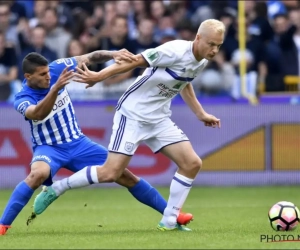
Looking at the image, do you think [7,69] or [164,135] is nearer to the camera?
[164,135]

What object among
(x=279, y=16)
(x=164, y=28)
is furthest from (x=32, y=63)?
(x=279, y=16)

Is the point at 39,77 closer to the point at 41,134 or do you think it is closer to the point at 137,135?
the point at 41,134

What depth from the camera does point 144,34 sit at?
17.2m

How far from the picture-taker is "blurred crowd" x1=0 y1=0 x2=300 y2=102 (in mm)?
16969

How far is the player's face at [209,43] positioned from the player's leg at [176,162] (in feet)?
3.20

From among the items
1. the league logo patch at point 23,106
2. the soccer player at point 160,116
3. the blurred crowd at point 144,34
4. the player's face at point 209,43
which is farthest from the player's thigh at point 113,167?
the blurred crowd at point 144,34

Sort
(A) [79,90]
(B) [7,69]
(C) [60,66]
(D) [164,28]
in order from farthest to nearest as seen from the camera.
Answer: (D) [164,28] → (B) [7,69] → (A) [79,90] → (C) [60,66]

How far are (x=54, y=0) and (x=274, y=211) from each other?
9.96 m

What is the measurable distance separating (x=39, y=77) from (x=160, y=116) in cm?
141

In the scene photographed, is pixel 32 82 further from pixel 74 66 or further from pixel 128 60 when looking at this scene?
pixel 128 60

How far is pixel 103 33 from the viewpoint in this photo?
17.4 metres

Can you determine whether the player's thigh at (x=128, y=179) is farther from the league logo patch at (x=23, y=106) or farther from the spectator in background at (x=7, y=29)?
the spectator in background at (x=7, y=29)

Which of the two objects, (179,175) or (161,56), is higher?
(161,56)

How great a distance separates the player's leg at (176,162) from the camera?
963 cm
